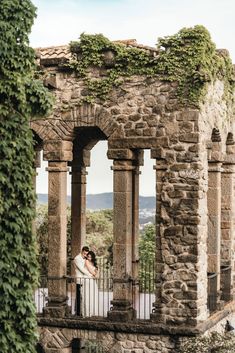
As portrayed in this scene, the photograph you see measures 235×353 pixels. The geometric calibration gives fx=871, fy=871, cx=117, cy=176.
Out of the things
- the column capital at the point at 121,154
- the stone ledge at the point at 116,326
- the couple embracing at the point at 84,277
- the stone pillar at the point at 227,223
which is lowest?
the stone ledge at the point at 116,326

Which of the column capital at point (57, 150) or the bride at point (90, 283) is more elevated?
the column capital at point (57, 150)

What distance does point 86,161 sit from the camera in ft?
70.7

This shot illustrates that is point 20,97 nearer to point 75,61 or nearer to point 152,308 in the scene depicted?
point 75,61

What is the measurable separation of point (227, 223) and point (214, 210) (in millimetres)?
1661

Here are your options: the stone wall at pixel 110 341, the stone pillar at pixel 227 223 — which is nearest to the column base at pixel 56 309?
the stone wall at pixel 110 341

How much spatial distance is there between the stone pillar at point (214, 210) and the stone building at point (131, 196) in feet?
1.35

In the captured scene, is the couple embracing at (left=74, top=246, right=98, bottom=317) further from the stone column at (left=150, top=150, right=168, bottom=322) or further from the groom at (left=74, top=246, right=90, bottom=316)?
the stone column at (left=150, top=150, right=168, bottom=322)

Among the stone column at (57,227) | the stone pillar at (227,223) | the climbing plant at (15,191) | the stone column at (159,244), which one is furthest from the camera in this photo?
the stone pillar at (227,223)

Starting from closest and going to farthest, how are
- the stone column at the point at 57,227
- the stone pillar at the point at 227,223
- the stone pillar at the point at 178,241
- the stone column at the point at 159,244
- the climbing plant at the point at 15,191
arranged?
the climbing plant at the point at 15,191
the stone pillar at the point at 178,241
the stone column at the point at 159,244
the stone column at the point at 57,227
the stone pillar at the point at 227,223

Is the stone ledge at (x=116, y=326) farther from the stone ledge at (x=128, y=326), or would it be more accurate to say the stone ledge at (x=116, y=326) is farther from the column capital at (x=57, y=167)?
the column capital at (x=57, y=167)

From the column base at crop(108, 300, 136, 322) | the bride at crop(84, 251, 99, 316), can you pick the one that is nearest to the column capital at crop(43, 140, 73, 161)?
the bride at crop(84, 251, 99, 316)

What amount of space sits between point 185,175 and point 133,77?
230 centimetres

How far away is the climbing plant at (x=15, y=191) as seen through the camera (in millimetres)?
13148

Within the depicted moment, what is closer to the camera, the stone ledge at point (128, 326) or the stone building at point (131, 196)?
the stone ledge at point (128, 326)
